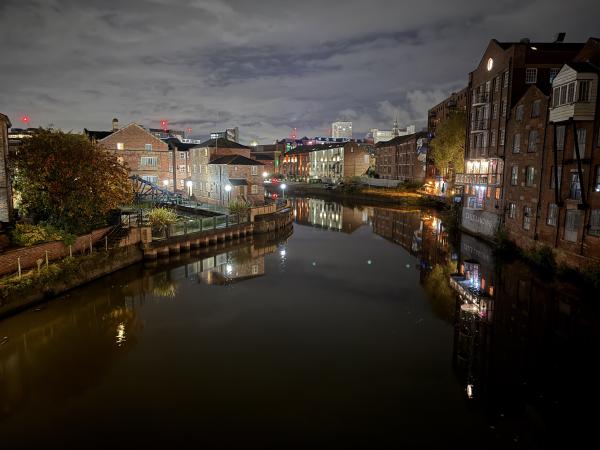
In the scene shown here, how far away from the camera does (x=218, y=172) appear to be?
168 ft

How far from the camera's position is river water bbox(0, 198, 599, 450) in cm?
1073

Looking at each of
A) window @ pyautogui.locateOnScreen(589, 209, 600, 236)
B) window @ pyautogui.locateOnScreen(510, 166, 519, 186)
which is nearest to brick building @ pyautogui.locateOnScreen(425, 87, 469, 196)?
window @ pyautogui.locateOnScreen(510, 166, 519, 186)

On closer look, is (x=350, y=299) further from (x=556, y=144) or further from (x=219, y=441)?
(x=556, y=144)

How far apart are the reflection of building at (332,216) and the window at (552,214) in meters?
22.4

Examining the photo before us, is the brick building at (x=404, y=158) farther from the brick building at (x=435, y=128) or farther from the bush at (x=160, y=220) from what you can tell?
the bush at (x=160, y=220)

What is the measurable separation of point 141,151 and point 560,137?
48800 mm

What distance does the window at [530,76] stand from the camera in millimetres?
33188

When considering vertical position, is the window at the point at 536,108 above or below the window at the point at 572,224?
above

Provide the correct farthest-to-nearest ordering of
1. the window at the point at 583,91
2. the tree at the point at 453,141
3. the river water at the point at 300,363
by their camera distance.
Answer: the tree at the point at 453,141
the window at the point at 583,91
the river water at the point at 300,363

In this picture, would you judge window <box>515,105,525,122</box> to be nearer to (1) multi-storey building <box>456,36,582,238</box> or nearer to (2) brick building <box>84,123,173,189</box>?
(1) multi-storey building <box>456,36,582,238</box>

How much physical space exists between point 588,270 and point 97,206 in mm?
28184

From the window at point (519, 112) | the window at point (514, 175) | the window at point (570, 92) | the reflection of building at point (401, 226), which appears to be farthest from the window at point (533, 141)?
the reflection of building at point (401, 226)

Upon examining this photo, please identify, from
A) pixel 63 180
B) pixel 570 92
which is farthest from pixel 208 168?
pixel 570 92

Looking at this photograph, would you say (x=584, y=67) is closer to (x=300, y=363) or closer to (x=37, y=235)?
(x=300, y=363)
